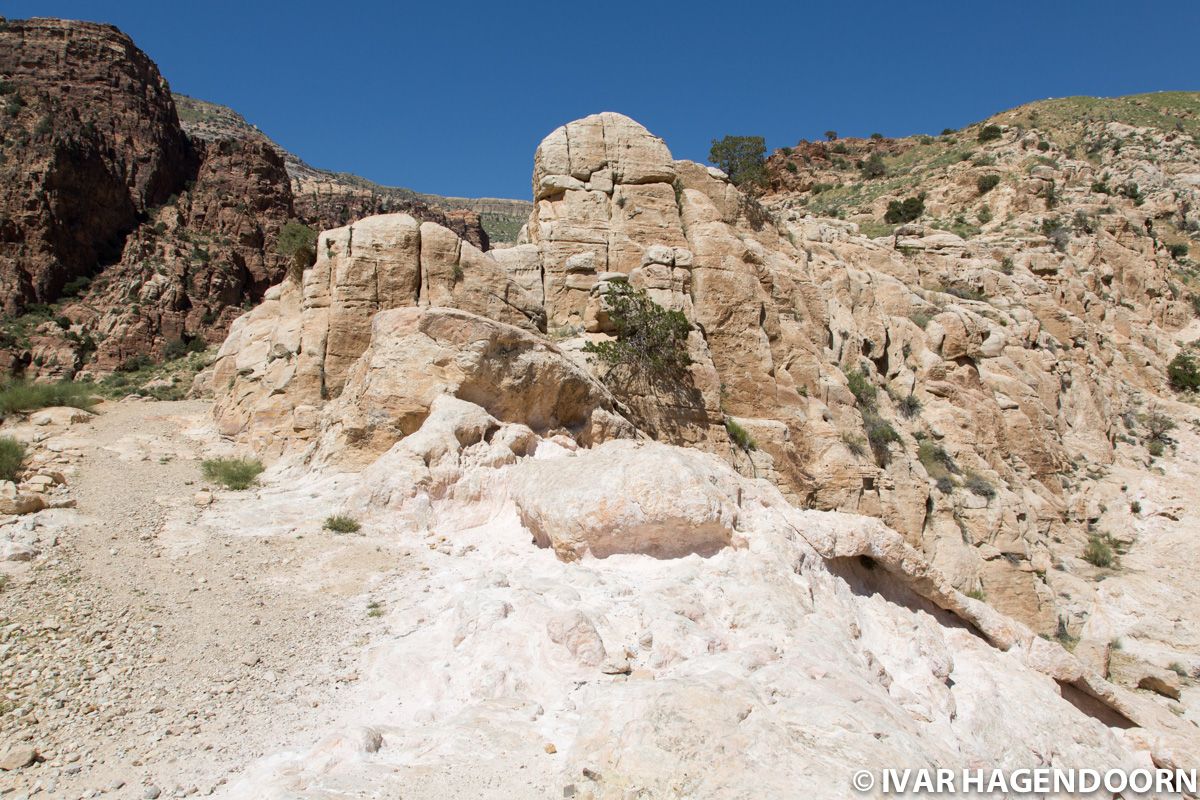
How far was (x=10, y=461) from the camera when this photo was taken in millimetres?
9000

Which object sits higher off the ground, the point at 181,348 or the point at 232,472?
the point at 181,348

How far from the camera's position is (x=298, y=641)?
5.76 meters

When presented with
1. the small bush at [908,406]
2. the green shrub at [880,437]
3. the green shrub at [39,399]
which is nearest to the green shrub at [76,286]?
the green shrub at [39,399]

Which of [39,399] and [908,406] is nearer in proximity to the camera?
[39,399]

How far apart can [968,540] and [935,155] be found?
138ft

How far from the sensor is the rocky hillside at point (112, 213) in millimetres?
36875

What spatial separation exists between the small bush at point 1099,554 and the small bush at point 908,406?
6.56m

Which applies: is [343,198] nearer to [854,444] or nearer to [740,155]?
[740,155]

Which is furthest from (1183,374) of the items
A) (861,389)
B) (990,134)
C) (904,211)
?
(990,134)

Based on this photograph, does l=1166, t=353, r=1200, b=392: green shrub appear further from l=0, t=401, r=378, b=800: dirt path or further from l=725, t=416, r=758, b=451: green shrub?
l=0, t=401, r=378, b=800: dirt path

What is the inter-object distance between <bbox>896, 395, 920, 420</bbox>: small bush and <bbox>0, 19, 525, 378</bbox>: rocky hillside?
3178cm

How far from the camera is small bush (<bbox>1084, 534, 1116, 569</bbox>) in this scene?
1884 centimetres

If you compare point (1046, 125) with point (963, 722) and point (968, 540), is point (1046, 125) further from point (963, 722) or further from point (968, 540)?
point (963, 722)

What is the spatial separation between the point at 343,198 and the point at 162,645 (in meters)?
60.6
